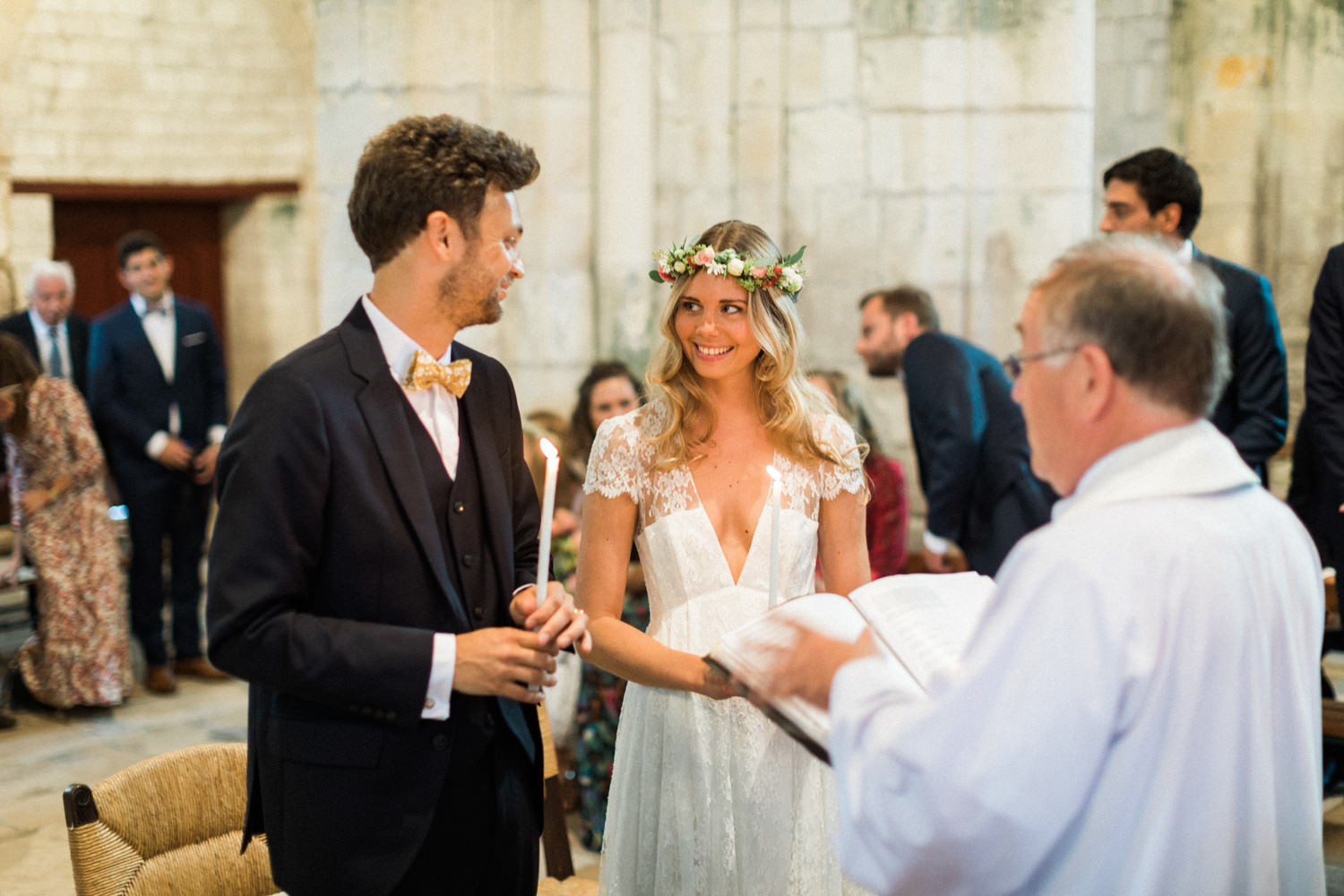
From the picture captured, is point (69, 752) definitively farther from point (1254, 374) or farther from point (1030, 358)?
point (1030, 358)

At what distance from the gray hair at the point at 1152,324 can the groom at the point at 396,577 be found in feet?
2.63

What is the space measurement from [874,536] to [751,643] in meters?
3.36

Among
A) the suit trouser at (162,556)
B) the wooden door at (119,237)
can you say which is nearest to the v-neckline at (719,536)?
the suit trouser at (162,556)

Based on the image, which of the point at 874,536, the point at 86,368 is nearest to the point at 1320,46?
the point at 874,536

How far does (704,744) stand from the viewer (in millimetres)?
2475

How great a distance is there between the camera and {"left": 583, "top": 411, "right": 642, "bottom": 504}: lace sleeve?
2.53 meters

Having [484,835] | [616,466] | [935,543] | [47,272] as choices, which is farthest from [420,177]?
[47,272]

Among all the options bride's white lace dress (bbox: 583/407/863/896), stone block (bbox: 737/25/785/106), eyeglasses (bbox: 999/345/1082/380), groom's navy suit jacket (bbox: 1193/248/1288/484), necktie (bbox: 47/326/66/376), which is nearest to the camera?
eyeglasses (bbox: 999/345/1082/380)

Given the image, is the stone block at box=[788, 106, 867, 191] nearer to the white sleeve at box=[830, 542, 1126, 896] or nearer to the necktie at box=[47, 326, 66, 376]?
the necktie at box=[47, 326, 66, 376]

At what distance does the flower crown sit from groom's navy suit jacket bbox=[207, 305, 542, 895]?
31.1 inches

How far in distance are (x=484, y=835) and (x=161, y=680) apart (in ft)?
13.9

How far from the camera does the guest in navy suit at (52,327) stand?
6.11 m

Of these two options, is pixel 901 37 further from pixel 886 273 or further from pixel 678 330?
pixel 678 330

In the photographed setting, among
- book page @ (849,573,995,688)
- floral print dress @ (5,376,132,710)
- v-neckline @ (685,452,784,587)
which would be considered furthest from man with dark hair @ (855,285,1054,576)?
floral print dress @ (5,376,132,710)
